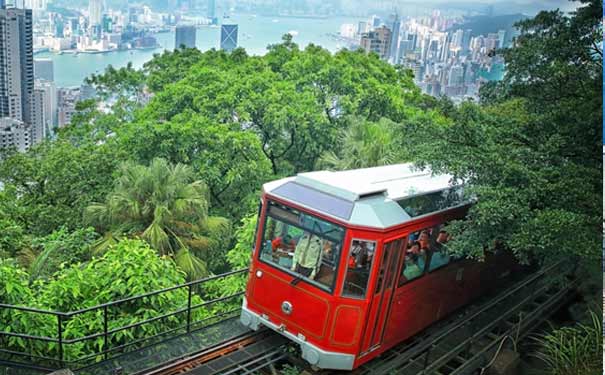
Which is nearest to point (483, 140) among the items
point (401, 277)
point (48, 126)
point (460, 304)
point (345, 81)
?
point (401, 277)

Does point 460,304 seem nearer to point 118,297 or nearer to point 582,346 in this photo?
point 582,346

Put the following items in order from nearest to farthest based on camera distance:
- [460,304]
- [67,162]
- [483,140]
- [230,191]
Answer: [483,140]
[460,304]
[67,162]
[230,191]

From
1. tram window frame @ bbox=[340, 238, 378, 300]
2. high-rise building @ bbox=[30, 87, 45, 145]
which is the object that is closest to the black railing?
tram window frame @ bbox=[340, 238, 378, 300]

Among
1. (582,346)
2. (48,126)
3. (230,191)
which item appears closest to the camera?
(582,346)

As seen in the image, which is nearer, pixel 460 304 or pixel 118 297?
pixel 118 297

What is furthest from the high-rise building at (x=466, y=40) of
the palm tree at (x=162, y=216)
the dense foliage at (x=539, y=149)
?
the palm tree at (x=162, y=216)

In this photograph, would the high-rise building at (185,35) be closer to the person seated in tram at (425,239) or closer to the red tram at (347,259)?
the red tram at (347,259)

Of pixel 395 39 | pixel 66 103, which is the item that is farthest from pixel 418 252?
pixel 66 103
